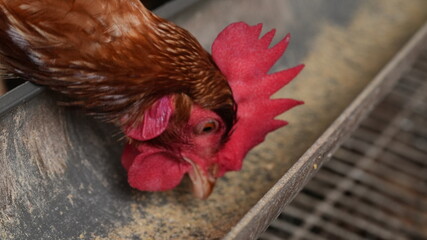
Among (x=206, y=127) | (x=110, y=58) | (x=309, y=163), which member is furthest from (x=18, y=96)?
(x=309, y=163)

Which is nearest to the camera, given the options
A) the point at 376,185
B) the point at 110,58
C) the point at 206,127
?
the point at 110,58

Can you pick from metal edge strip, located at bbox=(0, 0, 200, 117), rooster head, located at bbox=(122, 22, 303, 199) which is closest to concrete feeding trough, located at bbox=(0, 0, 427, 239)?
metal edge strip, located at bbox=(0, 0, 200, 117)

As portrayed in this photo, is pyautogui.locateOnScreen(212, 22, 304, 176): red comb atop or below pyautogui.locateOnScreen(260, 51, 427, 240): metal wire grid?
atop

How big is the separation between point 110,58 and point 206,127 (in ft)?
0.80

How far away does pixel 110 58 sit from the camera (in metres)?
1.10

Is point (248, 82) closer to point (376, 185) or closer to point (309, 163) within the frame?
point (309, 163)

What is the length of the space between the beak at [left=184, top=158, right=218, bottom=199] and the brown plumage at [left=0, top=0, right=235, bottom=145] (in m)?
0.10

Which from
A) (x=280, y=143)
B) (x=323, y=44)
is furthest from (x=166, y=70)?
(x=323, y=44)

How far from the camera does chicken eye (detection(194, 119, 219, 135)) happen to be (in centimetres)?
120

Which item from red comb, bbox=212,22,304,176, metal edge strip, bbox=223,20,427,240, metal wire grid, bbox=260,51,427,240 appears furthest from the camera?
metal wire grid, bbox=260,51,427,240

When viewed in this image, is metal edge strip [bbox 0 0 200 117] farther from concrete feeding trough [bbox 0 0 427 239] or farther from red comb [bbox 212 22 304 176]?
red comb [bbox 212 22 304 176]

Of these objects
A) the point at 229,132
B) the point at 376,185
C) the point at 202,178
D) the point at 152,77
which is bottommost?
the point at 376,185

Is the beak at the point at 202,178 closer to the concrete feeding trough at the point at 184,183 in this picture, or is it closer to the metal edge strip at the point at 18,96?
the concrete feeding trough at the point at 184,183

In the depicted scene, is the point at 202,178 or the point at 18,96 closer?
the point at 18,96
